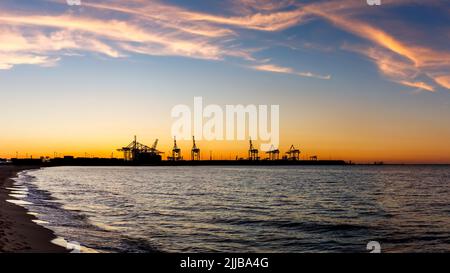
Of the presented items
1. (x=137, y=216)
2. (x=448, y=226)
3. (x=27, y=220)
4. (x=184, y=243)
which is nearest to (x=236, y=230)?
(x=184, y=243)

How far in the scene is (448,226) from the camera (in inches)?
1172

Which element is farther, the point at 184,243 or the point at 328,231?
the point at 328,231

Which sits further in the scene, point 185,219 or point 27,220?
point 185,219

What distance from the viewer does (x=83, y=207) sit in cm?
3725

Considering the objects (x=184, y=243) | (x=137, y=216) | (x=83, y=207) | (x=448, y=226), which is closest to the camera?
(x=184, y=243)

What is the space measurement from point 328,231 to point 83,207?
2190 cm

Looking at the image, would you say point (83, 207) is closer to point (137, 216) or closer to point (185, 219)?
point (137, 216)
